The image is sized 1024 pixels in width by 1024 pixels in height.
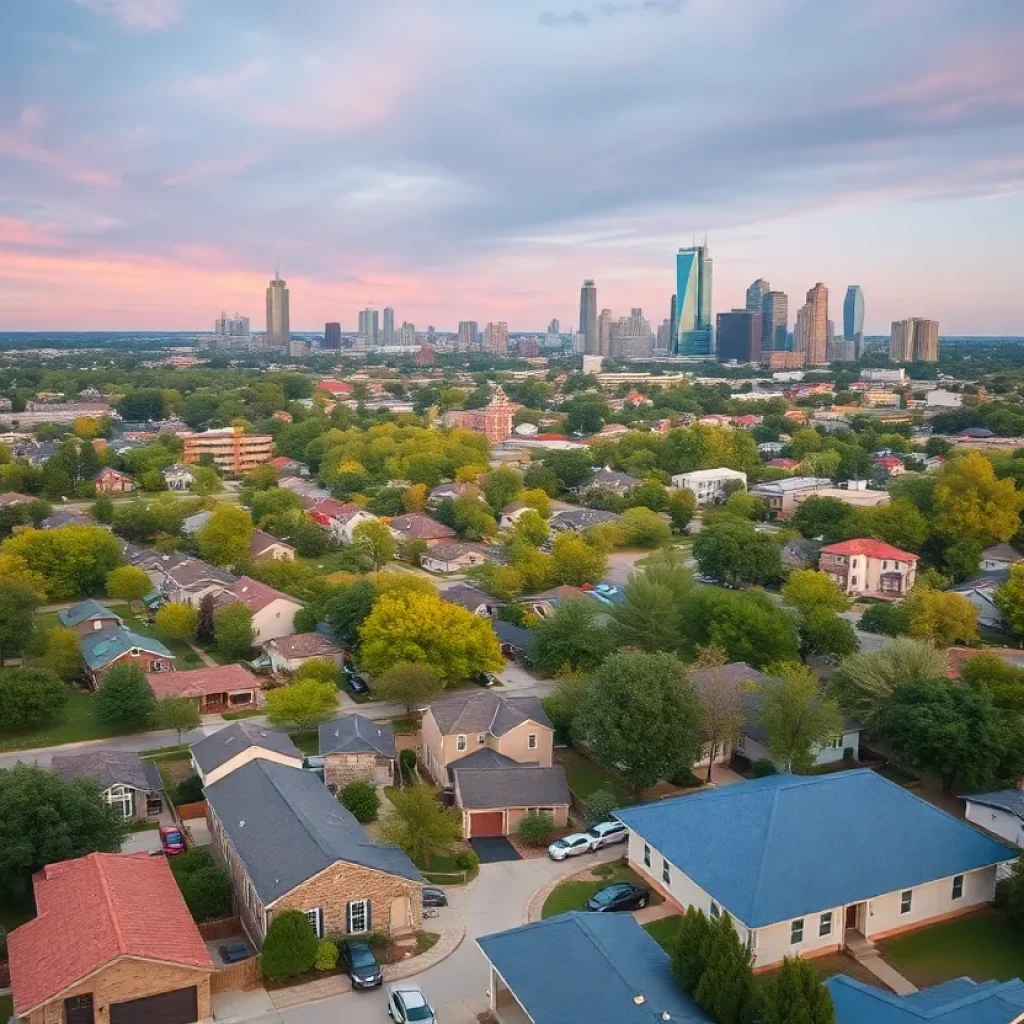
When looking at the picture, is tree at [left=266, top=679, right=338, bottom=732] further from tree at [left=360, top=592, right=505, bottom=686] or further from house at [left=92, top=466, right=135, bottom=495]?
house at [left=92, top=466, right=135, bottom=495]

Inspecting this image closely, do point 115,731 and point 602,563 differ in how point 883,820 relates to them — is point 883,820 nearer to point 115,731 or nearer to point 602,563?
point 115,731

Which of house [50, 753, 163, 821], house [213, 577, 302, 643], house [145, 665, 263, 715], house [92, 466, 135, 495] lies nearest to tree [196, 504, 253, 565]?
house [213, 577, 302, 643]

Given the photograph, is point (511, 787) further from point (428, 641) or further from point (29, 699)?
point (29, 699)

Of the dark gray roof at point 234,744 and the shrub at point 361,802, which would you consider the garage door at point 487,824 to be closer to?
the shrub at point 361,802

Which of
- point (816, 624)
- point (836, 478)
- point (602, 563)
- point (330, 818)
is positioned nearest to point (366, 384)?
point (836, 478)

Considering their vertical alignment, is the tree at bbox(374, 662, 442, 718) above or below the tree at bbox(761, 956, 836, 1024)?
below

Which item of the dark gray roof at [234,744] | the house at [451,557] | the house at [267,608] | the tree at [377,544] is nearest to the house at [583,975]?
the dark gray roof at [234,744]
